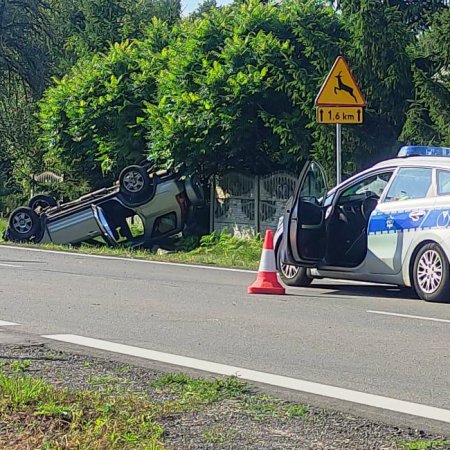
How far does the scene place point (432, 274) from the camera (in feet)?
37.1

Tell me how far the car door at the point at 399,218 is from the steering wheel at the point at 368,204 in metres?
0.40

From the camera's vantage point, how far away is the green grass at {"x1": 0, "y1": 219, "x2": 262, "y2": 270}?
56.0 ft

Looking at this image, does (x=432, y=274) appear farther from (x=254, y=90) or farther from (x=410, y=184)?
(x=254, y=90)

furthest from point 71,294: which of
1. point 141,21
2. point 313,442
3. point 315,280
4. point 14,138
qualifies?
point 141,21

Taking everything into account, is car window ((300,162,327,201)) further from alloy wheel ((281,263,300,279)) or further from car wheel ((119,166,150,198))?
car wheel ((119,166,150,198))

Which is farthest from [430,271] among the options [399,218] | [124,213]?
[124,213]

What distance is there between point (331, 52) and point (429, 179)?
22.6ft

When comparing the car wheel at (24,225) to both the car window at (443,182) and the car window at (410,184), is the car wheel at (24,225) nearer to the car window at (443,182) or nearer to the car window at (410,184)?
the car window at (410,184)

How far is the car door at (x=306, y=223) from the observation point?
40.1 ft

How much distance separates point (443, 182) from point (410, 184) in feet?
1.79

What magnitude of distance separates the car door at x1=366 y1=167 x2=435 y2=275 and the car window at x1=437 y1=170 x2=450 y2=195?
12 centimetres

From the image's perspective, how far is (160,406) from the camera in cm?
604

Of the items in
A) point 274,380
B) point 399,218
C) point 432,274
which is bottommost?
point 274,380

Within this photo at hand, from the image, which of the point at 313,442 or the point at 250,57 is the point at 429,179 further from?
the point at 250,57
